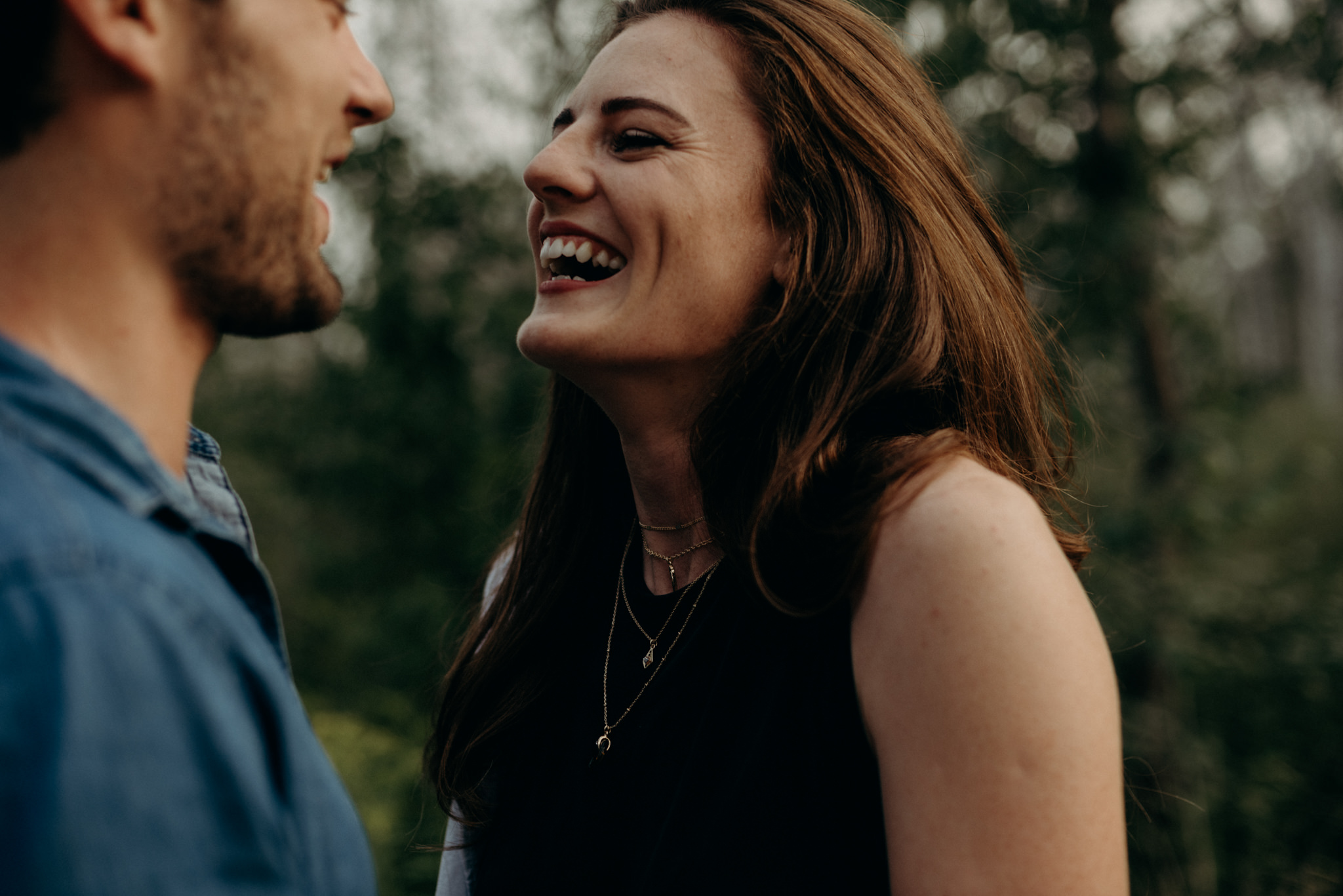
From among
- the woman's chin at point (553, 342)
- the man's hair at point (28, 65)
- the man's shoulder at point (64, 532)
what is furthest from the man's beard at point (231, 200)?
the woman's chin at point (553, 342)

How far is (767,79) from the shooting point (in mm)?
1910

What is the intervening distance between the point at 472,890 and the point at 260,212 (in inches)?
53.7

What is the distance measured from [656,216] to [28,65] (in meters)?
1.05

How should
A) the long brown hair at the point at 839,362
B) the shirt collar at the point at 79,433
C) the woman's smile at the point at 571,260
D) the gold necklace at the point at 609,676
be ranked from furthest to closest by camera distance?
1. the woman's smile at the point at 571,260
2. the gold necklace at the point at 609,676
3. the long brown hair at the point at 839,362
4. the shirt collar at the point at 79,433

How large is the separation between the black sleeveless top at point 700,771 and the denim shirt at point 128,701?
2.11ft

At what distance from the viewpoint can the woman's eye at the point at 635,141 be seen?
1885 millimetres

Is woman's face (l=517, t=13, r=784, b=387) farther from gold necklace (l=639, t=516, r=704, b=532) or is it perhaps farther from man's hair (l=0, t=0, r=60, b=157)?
man's hair (l=0, t=0, r=60, b=157)

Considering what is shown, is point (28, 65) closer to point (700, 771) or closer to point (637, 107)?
point (637, 107)

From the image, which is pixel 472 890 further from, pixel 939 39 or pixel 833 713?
pixel 939 39

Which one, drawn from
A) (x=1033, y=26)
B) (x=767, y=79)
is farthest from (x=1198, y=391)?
(x=767, y=79)

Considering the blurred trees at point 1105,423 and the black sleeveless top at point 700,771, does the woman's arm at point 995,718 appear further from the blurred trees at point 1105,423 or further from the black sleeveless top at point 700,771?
the blurred trees at point 1105,423

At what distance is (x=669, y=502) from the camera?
201 centimetres

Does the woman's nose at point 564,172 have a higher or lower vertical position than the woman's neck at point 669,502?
higher

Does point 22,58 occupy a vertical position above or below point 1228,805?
above
